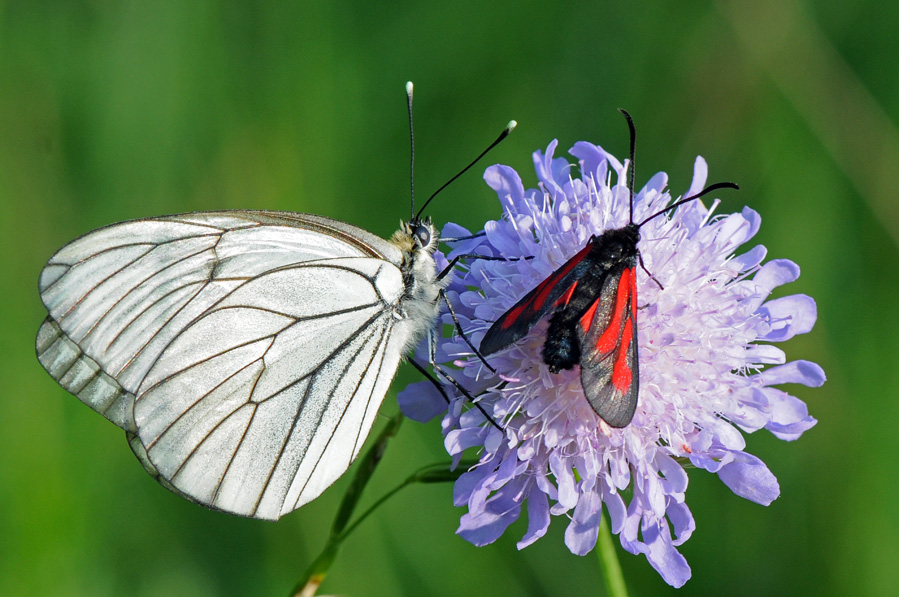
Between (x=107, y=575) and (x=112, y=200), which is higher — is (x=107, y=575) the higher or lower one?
the lower one

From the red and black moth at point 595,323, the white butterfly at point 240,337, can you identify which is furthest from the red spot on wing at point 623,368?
the white butterfly at point 240,337

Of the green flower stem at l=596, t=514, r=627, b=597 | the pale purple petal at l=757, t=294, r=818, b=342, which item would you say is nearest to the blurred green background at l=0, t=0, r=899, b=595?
the green flower stem at l=596, t=514, r=627, b=597

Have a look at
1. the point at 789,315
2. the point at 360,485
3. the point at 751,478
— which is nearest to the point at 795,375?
the point at 789,315

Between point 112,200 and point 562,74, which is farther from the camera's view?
point 562,74

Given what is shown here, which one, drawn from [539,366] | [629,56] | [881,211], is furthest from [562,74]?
[539,366]

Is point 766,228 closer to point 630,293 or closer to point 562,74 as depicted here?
point 562,74

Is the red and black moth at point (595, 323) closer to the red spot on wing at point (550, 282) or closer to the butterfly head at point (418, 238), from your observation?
the red spot on wing at point (550, 282)
